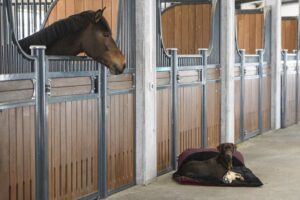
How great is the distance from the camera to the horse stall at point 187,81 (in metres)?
4.69

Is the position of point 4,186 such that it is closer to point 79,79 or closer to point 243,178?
point 79,79

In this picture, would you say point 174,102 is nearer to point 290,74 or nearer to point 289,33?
point 290,74

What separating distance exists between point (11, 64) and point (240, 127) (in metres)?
4.31

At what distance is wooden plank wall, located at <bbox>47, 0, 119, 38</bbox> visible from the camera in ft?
13.9

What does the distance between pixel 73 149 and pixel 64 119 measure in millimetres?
234

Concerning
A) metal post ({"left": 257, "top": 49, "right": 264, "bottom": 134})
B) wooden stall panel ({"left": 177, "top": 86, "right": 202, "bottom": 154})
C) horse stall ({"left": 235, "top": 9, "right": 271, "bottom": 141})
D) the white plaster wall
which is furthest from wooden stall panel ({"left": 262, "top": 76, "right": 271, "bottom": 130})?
the white plaster wall

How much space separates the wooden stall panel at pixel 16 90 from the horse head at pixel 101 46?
0.58 meters

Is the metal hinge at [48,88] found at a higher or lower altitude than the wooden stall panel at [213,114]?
higher

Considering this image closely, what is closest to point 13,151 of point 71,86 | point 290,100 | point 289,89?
point 71,86

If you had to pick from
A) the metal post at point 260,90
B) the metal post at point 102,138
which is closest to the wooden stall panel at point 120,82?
the metal post at point 102,138

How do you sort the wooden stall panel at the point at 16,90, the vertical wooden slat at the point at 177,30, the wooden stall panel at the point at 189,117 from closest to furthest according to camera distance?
the wooden stall panel at the point at 16,90, the wooden stall panel at the point at 189,117, the vertical wooden slat at the point at 177,30

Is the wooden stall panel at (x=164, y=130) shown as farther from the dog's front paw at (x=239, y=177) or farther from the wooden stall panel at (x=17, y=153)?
the wooden stall panel at (x=17, y=153)

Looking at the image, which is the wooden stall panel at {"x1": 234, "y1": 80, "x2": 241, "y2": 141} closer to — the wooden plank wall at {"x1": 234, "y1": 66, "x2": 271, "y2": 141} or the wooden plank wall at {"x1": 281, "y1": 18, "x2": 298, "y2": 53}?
the wooden plank wall at {"x1": 234, "y1": 66, "x2": 271, "y2": 141}

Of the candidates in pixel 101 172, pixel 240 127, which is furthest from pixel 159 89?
pixel 240 127
